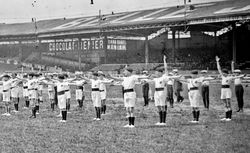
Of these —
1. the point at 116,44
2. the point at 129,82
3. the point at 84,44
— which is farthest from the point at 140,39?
the point at 129,82

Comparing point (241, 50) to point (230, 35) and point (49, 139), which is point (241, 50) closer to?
point (230, 35)

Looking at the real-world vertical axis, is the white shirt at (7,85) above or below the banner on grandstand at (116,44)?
below

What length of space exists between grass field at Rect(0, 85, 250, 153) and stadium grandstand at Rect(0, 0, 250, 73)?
2125 centimetres

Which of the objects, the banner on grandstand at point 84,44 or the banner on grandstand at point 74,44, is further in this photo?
the banner on grandstand at point 74,44

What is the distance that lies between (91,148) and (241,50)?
36.5 meters

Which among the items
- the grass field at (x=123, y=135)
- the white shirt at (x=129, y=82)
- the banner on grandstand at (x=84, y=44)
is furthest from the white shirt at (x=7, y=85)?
the banner on grandstand at (x=84, y=44)

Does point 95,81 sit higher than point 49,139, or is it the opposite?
point 95,81

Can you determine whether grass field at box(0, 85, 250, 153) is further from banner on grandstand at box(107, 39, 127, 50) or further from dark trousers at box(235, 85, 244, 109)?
banner on grandstand at box(107, 39, 127, 50)

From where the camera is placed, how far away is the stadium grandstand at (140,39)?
37.2 meters

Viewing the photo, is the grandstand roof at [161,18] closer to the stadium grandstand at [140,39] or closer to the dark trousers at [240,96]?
the stadium grandstand at [140,39]

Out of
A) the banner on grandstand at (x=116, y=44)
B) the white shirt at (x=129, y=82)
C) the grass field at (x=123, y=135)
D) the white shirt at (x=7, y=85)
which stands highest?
the banner on grandstand at (x=116, y=44)

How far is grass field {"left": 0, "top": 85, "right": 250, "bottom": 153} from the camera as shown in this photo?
891 centimetres

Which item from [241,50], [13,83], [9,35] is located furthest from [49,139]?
[9,35]

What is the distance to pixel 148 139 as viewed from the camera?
32.9 feet
